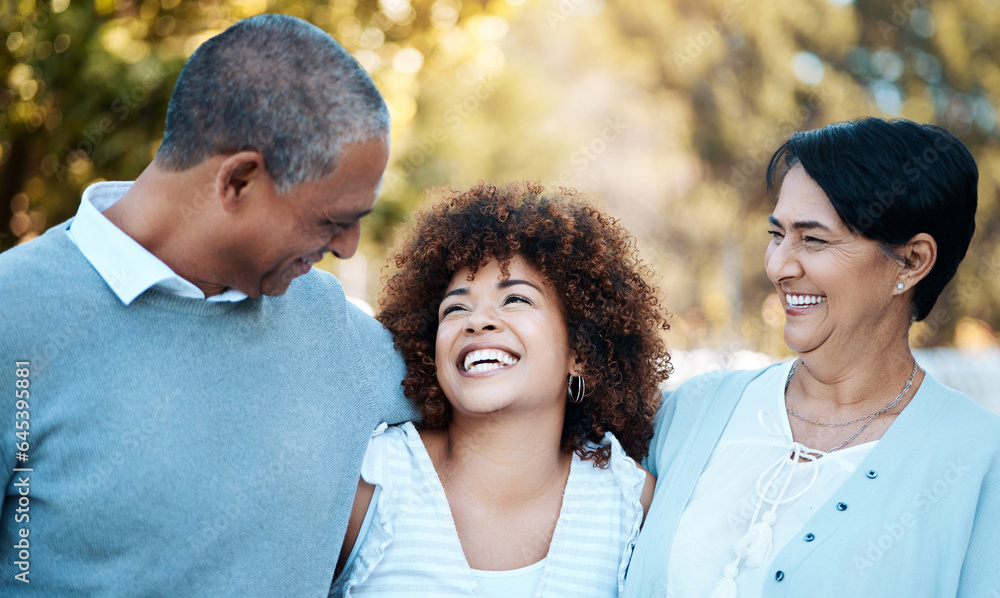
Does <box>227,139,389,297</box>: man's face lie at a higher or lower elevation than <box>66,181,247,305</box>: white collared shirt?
higher

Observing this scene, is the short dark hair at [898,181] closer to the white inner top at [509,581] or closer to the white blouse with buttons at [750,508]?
the white blouse with buttons at [750,508]

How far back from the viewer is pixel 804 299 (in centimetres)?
271

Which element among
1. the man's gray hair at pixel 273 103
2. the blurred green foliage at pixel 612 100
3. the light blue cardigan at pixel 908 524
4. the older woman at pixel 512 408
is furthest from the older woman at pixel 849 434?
the blurred green foliage at pixel 612 100

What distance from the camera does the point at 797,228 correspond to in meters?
2.67

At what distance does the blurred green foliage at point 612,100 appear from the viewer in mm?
4629

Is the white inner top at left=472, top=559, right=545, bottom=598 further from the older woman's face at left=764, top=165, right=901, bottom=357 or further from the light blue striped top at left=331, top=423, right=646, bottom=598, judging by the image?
the older woman's face at left=764, top=165, right=901, bottom=357

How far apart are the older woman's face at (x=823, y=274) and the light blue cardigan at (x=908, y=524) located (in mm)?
295

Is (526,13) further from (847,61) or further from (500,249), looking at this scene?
(500,249)

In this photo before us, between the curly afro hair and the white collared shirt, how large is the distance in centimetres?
107

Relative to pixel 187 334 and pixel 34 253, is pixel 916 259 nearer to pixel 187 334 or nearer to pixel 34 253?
pixel 187 334

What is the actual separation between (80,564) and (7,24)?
3327 mm

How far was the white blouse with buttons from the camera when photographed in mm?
2463

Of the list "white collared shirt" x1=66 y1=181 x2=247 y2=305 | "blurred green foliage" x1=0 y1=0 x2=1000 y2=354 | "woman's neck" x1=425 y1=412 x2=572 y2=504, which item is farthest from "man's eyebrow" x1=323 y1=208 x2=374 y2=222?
"blurred green foliage" x1=0 y1=0 x2=1000 y2=354

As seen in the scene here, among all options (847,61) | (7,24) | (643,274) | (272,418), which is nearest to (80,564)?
(272,418)
